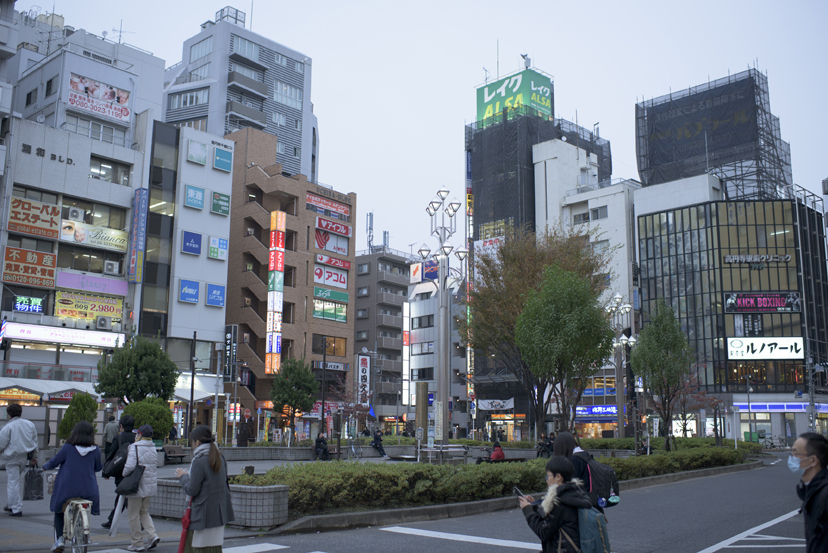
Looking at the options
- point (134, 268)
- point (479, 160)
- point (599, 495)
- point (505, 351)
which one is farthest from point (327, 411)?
point (599, 495)

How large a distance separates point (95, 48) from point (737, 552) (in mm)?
62761

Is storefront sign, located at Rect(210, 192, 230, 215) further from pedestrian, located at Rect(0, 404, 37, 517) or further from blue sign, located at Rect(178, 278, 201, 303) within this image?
pedestrian, located at Rect(0, 404, 37, 517)

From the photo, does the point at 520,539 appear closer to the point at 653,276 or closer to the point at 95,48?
the point at 95,48

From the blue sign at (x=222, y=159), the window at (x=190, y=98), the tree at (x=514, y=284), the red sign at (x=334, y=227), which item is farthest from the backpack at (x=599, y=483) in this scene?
the window at (x=190, y=98)

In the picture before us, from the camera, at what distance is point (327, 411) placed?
2349 inches

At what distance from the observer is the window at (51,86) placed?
153 feet

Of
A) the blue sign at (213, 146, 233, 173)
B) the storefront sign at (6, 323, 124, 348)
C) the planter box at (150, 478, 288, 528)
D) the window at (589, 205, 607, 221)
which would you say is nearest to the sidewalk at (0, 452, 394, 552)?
the planter box at (150, 478, 288, 528)

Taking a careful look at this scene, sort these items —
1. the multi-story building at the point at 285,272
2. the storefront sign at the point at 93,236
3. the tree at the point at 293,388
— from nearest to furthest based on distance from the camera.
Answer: the storefront sign at the point at 93,236, the tree at the point at 293,388, the multi-story building at the point at 285,272

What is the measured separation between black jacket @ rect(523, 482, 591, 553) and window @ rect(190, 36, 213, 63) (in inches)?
3398

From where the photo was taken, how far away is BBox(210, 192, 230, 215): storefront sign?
171 feet

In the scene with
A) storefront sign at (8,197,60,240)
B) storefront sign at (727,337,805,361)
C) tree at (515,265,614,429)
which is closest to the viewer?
tree at (515,265,614,429)

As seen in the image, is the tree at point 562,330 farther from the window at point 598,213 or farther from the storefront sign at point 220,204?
the window at point 598,213

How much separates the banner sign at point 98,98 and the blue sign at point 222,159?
6868 mm

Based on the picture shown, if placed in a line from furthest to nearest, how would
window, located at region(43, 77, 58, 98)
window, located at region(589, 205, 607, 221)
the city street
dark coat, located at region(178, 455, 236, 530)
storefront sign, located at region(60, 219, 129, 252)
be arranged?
window, located at region(589, 205, 607, 221) < window, located at region(43, 77, 58, 98) < storefront sign, located at region(60, 219, 129, 252) < the city street < dark coat, located at region(178, 455, 236, 530)
